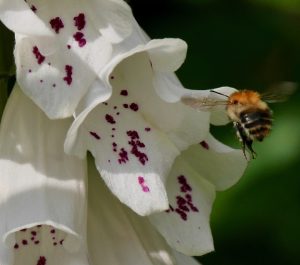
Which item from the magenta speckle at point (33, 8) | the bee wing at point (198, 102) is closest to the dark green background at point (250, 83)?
the bee wing at point (198, 102)

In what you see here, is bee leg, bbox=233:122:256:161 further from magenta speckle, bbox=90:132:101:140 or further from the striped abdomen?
magenta speckle, bbox=90:132:101:140

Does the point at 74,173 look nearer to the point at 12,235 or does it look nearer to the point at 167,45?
the point at 12,235

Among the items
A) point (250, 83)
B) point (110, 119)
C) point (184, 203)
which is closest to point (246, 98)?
point (184, 203)

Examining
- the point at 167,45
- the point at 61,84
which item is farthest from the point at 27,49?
the point at 167,45

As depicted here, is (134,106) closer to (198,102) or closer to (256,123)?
(198,102)

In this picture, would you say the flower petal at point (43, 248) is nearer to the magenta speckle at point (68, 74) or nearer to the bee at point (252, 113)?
the magenta speckle at point (68, 74)
